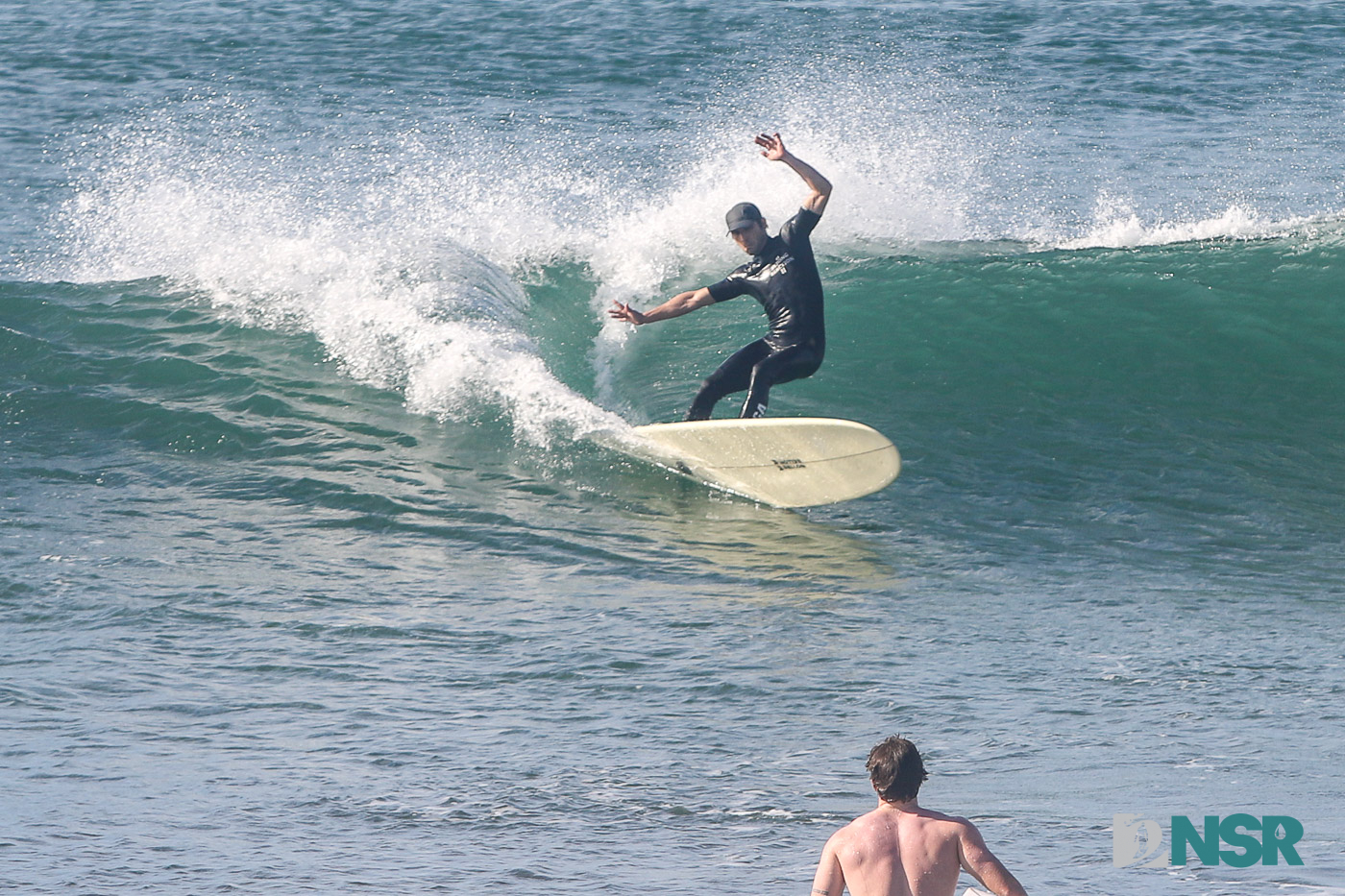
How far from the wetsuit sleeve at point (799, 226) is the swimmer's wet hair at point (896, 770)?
5.51m

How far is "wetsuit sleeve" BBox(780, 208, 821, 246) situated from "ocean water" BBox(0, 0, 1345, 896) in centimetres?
175

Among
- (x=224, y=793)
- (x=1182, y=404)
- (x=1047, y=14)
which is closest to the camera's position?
(x=224, y=793)

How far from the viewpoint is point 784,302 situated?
8805 mm

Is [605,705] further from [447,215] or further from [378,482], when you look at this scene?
[447,215]

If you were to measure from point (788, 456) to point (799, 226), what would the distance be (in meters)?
1.44

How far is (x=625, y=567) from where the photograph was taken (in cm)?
821

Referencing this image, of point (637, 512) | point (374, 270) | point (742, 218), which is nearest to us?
point (742, 218)

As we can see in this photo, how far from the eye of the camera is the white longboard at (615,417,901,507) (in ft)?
28.9

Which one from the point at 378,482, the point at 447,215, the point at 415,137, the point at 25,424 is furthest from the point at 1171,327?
the point at 415,137

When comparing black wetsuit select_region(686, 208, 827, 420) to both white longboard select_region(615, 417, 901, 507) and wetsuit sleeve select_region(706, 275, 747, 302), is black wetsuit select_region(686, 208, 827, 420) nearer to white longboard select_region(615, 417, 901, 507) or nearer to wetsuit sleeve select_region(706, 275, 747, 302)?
wetsuit sleeve select_region(706, 275, 747, 302)

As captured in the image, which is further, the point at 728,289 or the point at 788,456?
the point at 788,456

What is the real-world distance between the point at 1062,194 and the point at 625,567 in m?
10.5

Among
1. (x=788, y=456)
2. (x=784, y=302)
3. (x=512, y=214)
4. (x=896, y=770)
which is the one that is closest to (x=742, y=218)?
(x=784, y=302)

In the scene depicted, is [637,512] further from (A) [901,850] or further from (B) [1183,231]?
(B) [1183,231]
